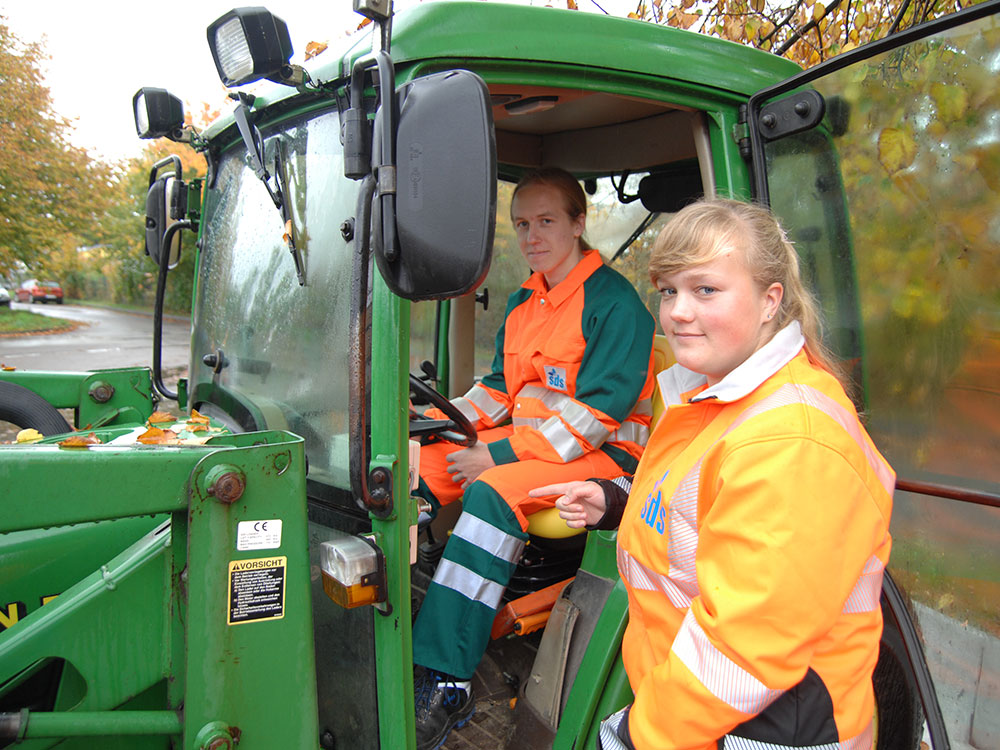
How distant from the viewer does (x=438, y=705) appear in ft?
5.97

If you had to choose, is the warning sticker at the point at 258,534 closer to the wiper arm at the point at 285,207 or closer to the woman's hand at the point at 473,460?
the wiper arm at the point at 285,207

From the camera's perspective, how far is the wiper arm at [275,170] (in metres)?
1.82

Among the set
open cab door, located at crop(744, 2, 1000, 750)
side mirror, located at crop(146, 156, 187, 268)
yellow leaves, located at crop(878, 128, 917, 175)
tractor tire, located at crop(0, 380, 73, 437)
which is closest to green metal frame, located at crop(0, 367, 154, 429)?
tractor tire, located at crop(0, 380, 73, 437)

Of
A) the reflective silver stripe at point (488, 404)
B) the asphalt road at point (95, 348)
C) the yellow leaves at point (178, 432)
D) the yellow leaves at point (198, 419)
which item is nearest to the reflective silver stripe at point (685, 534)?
the yellow leaves at point (178, 432)

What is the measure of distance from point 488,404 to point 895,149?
1.65 metres

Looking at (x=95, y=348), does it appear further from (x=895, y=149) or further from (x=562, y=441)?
(x=895, y=149)

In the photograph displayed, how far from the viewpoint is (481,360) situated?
337 centimetres

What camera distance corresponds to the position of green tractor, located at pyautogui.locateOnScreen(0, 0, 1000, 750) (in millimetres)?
1262

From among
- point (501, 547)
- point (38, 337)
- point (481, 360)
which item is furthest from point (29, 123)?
point (501, 547)

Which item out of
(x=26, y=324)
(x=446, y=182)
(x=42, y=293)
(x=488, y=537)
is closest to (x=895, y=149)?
(x=446, y=182)

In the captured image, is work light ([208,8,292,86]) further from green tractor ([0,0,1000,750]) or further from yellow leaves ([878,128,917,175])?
yellow leaves ([878,128,917,175])

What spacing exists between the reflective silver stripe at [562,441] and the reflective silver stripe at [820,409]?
3.37ft

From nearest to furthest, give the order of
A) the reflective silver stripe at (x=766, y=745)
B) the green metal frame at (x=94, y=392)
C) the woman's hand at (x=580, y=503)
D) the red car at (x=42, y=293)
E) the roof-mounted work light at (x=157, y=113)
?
the reflective silver stripe at (x=766, y=745), the woman's hand at (x=580, y=503), the roof-mounted work light at (x=157, y=113), the green metal frame at (x=94, y=392), the red car at (x=42, y=293)

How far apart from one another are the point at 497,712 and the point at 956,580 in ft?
4.10
